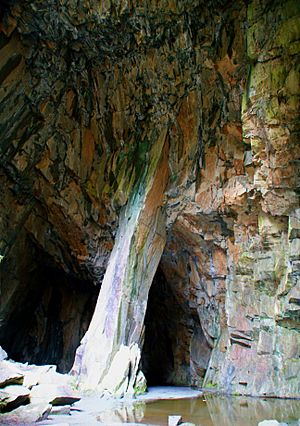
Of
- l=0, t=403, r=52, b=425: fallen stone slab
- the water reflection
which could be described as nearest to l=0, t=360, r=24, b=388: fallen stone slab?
l=0, t=403, r=52, b=425: fallen stone slab

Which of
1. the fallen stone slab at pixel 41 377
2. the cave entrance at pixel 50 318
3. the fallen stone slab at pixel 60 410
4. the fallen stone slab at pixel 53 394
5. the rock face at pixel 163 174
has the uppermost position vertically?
the rock face at pixel 163 174

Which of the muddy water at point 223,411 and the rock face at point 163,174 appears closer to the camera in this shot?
the muddy water at point 223,411

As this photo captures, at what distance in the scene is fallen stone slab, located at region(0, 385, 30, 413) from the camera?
747 cm

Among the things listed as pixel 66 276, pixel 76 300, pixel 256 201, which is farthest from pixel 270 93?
pixel 76 300

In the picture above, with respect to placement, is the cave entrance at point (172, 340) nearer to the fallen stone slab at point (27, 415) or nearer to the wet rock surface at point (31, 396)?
the wet rock surface at point (31, 396)

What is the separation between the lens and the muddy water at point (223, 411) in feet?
24.6

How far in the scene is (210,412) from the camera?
872 cm

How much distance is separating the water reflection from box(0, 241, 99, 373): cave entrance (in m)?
10.3

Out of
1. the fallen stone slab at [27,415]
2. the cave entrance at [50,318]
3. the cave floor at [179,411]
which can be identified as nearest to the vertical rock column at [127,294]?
the cave floor at [179,411]

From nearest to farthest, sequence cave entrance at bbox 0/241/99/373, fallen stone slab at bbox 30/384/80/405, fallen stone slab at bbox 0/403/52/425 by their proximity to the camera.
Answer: fallen stone slab at bbox 0/403/52/425 → fallen stone slab at bbox 30/384/80/405 → cave entrance at bbox 0/241/99/373

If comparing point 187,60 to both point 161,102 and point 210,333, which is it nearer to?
point 161,102

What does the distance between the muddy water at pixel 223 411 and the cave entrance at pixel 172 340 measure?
20.3 feet

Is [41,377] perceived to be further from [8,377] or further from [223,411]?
[223,411]

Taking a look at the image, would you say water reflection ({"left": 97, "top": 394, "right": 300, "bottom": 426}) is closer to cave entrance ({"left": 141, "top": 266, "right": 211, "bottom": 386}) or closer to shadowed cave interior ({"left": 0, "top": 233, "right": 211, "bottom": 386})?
cave entrance ({"left": 141, "top": 266, "right": 211, "bottom": 386})
